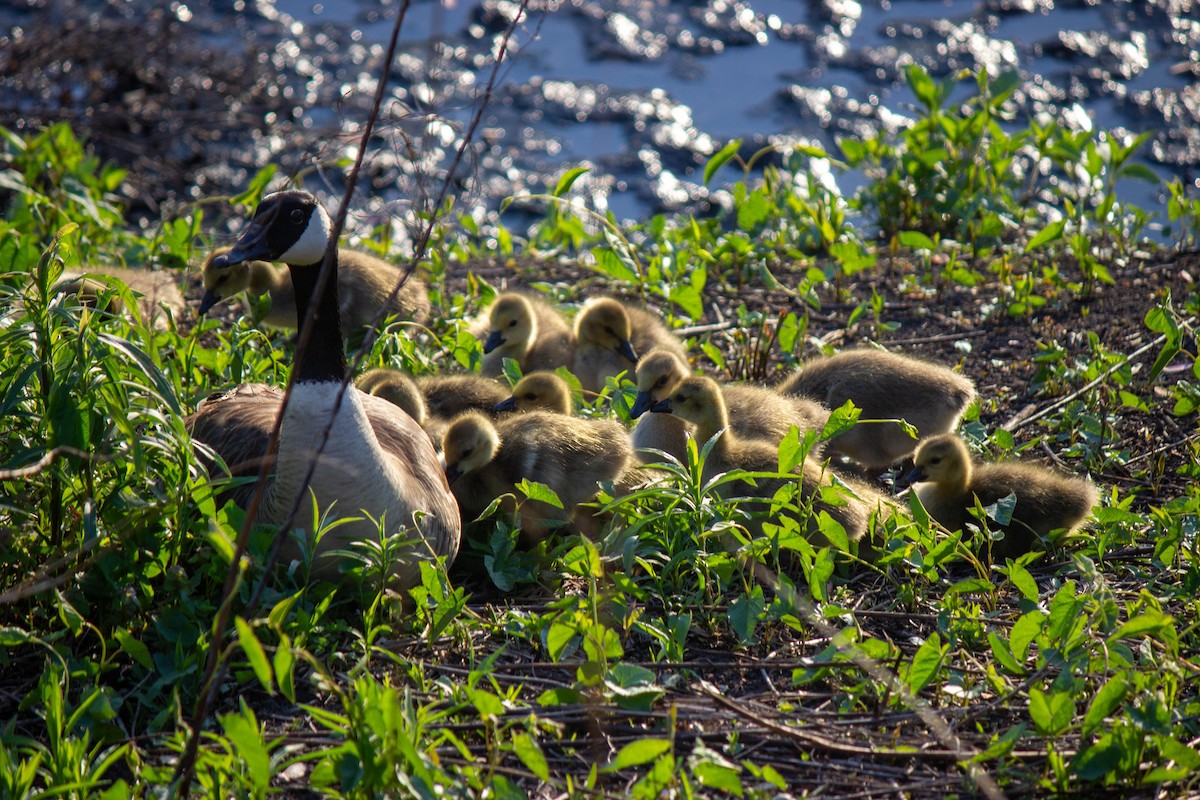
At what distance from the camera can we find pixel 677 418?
4785mm

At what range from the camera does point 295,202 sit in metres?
3.90

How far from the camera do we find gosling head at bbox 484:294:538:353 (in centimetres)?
565

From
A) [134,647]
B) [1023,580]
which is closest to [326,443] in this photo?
[134,647]

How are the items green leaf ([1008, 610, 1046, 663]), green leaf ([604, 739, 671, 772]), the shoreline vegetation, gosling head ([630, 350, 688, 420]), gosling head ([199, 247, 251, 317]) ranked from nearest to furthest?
green leaf ([604, 739, 671, 772])
the shoreline vegetation
green leaf ([1008, 610, 1046, 663])
gosling head ([630, 350, 688, 420])
gosling head ([199, 247, 251, 317])

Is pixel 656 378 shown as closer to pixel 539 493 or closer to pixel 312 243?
pixel 539 493

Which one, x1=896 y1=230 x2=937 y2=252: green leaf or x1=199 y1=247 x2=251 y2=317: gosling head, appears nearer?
x1=199 y1=247 x2=251 y2=317: gosling head

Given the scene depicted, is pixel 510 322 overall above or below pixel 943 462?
below

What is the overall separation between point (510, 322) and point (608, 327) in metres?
0.49

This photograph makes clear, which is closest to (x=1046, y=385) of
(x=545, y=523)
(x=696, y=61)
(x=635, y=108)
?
(x=545, y=523)

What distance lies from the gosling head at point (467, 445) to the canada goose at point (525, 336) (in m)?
1.27

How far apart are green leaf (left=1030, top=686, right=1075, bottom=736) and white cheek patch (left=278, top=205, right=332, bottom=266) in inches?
101

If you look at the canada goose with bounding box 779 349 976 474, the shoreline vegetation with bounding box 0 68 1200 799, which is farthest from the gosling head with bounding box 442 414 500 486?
the canada goose with bounding box 779 349 976 474

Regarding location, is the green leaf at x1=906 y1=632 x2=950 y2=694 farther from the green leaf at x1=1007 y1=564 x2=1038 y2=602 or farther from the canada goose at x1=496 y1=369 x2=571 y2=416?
the canada goose at x1=496 y1=369 x2=571 y2=416

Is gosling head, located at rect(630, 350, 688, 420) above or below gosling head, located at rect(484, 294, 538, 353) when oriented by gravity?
above
